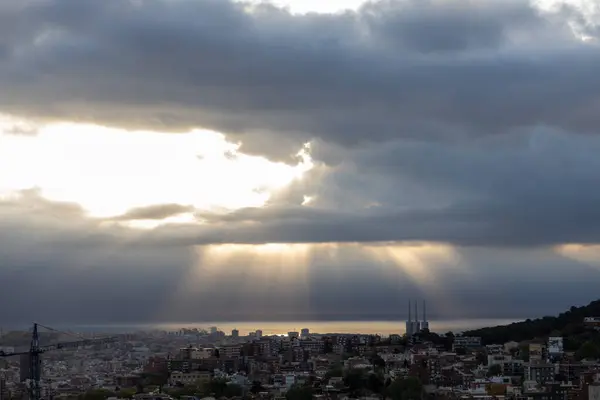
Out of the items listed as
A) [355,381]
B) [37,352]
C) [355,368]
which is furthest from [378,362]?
[37,352]

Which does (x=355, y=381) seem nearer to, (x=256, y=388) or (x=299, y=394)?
(x=256, y=388)

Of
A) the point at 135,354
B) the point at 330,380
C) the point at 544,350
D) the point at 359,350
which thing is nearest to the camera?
the point at 330,380

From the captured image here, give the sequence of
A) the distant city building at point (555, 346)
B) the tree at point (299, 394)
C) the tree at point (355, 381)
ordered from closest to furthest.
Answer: the tree at point (299, 394) → the tree at point (355, 381) → the distant city building at point (555, 346)

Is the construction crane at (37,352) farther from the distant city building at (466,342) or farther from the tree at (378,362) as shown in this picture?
the distant city building at (466,342)

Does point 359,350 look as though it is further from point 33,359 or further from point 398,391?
point 398,391

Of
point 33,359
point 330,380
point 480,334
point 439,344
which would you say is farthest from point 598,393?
point 480,334

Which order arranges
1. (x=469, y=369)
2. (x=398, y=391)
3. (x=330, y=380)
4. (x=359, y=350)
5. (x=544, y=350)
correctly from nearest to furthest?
(x=398, y=391), (x=330, y=380), (x=469, y=369), (x=544, y=350), (x=359, y=350)

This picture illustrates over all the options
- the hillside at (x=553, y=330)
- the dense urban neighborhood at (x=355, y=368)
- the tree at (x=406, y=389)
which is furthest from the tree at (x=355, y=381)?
the hillside at (x=553, y=330)
